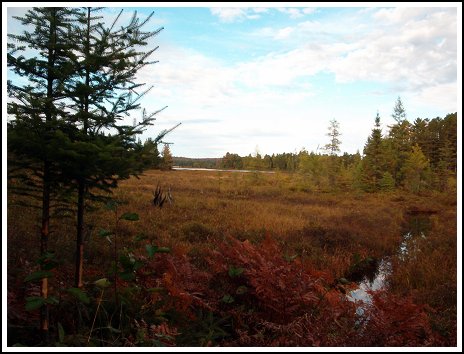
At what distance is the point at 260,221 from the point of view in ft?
42.9

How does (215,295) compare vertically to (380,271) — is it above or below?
above

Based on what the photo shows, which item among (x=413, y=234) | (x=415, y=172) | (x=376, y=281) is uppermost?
(x=415, y=172)

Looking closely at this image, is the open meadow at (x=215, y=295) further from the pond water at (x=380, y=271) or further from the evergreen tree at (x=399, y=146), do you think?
the evergreen tree at (x=399, y=146)

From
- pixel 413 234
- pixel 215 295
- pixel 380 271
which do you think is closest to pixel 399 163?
pixel 413 234

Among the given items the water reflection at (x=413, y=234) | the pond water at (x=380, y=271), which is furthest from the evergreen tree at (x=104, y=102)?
the water reflection at (x=413, y=234)

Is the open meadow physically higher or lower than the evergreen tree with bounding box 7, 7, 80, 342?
lower

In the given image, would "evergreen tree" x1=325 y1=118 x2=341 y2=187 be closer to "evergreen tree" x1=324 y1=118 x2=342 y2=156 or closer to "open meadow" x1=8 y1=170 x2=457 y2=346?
"evergreen tree" x1=324 y1=118 x2=342 y2=156

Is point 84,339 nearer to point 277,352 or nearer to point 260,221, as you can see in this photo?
point 277,352

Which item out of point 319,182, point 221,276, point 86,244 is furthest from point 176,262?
point 319,182

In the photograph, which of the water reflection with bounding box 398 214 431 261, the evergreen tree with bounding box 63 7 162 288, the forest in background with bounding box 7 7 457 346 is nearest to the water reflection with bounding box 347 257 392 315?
the water reflection with bounding box 398 214 431 261

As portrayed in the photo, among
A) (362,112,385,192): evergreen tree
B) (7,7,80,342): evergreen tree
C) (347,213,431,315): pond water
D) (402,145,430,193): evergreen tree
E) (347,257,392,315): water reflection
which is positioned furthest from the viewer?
(362,112,385,192): evergreen tree

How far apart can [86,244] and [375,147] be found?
3195 centimetres

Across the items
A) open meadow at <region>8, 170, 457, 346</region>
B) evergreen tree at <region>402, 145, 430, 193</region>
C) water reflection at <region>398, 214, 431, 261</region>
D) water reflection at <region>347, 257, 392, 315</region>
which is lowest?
→ water reflection at <region>347, 257, 392, 315</region>

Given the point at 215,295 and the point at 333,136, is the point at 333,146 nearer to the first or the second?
the point at 333,136
